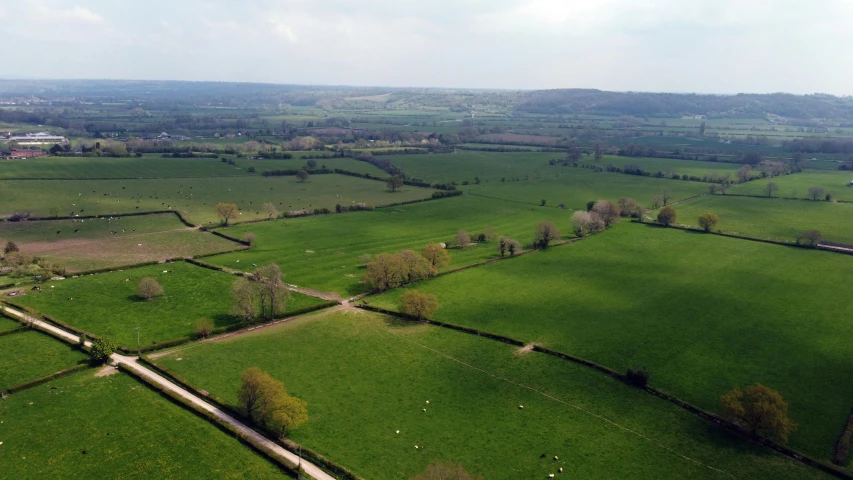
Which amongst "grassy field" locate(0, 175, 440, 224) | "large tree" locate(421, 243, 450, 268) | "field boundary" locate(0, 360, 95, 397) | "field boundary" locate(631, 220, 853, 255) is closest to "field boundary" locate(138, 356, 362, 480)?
"field boundary" locate(0, 360, 95, 397)

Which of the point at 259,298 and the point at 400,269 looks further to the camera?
the point at 400,269

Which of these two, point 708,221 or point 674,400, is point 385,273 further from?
point 708,221

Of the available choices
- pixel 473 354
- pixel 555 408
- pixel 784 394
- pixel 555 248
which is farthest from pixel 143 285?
pixel 784 394

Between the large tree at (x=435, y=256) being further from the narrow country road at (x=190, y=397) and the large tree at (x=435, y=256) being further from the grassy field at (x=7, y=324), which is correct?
the grassy field at (x=7, y=324)

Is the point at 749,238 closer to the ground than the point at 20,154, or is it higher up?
closer to the ground

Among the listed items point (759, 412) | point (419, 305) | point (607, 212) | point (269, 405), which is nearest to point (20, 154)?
point (419, 305)

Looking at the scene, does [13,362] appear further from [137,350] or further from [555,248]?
[555,248]
